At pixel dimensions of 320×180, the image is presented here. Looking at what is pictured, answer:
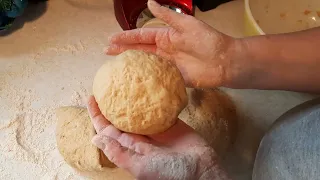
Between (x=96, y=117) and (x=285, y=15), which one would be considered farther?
(x=285, y=15)

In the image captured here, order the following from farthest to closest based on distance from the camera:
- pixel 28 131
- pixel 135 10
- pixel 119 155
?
pixel 135 10, pixel 28 131, pixel 119 155

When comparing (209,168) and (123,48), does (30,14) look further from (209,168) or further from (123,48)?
(209,168)

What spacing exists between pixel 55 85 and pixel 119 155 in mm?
611

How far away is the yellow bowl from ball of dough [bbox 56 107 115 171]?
2.35 ft

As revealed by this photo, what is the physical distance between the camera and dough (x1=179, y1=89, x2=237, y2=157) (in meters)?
1.20

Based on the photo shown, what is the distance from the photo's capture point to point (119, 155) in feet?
2.96

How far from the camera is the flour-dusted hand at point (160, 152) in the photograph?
91cm

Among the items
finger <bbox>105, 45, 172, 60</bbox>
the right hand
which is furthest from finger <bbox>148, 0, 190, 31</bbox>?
finger <bbox>105, 45, 172, 60</bbox>

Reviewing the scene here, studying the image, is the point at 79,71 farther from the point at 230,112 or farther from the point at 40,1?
the point at 230,112

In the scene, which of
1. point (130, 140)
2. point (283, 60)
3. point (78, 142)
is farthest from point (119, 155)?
point (283, 60)

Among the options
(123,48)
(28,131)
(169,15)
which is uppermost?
(169,15)

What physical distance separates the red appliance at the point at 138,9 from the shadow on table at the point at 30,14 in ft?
0.94

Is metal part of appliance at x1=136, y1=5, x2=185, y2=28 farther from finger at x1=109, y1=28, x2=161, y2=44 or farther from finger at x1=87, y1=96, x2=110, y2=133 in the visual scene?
finger at x1=87, y1=96, x2=110, y2=133

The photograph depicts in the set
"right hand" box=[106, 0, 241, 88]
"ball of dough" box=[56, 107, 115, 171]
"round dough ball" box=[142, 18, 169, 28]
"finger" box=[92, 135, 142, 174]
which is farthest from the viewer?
"round dough ball" box=[142, 18, 169, 28]
